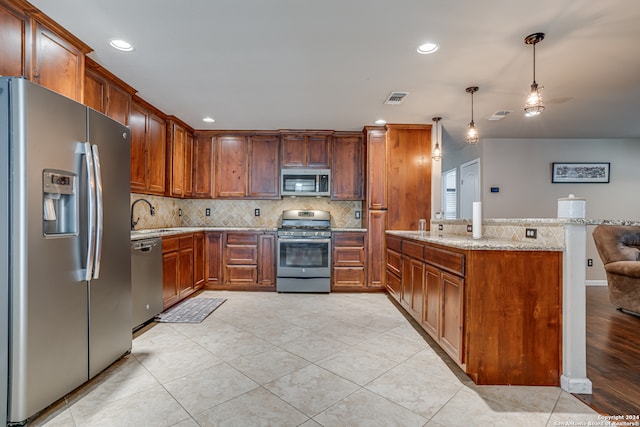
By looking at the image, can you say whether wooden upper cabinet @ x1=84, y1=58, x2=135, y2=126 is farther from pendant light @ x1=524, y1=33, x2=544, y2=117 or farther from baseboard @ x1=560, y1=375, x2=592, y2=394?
baseboard @ x1=560, y1=375, x2=592, y2=394

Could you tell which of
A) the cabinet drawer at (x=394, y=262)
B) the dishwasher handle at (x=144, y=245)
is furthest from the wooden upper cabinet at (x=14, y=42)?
the cabinet drawer at (x=394, y=262)

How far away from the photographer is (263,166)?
4641 mm

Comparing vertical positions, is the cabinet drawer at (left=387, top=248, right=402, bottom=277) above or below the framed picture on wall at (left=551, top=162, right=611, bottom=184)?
below

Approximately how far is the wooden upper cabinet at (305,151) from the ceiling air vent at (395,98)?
1.42m

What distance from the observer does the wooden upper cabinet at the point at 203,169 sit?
466 cm

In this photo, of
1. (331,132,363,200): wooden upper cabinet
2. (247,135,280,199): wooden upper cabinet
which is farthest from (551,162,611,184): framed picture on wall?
(247,135,280,199): wooden upper cabinet

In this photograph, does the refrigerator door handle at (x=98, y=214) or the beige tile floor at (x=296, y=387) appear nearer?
the beige tile floor at (x=296, y=387)

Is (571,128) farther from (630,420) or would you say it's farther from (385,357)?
(385,357)

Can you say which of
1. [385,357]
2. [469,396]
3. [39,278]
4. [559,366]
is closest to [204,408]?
[39,278]

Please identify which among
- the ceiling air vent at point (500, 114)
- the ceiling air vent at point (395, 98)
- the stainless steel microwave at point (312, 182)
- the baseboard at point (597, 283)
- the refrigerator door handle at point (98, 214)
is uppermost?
the ceiling air vent at point (500, 114)

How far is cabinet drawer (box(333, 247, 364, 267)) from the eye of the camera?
14.2 feet

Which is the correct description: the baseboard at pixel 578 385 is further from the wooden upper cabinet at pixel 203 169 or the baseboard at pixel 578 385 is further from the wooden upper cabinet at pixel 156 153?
the wooden upper cabinet at pixel 203 169

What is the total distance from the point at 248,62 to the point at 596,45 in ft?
8.83

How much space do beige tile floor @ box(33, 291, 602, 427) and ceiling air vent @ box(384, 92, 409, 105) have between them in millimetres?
2384
